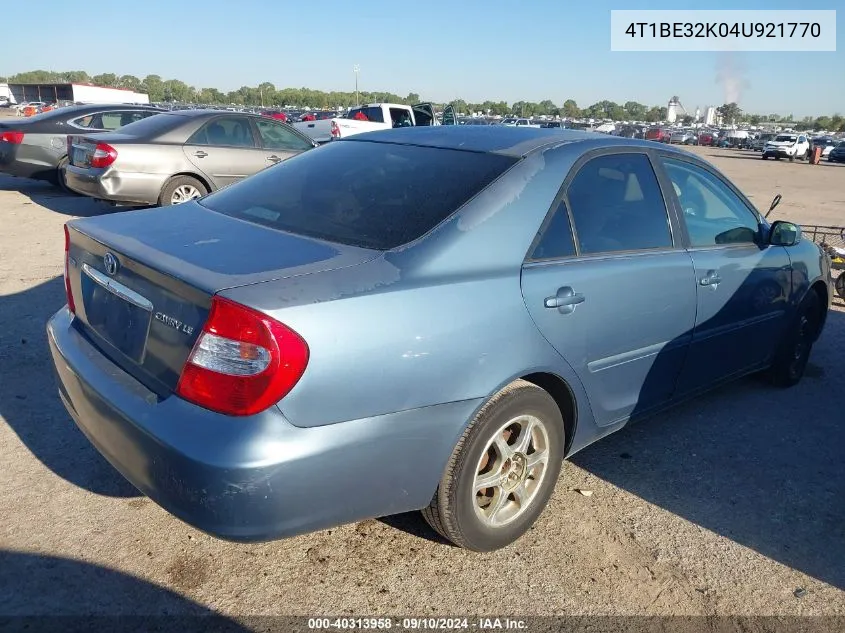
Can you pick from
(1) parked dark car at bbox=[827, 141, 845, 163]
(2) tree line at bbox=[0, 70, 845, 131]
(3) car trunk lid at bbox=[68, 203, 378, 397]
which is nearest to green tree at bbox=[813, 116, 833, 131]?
(2) tree line at bbox=[0, 70, 845, 131]

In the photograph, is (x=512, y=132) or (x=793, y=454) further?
(x=793, y=454)

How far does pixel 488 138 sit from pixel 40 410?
107 inches

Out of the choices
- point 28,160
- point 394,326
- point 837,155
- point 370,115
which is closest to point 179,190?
point 28,160

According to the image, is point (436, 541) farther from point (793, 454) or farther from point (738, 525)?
point (793, 454)

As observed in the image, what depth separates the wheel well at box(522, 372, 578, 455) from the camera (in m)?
2.75

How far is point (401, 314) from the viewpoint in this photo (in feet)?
7.19

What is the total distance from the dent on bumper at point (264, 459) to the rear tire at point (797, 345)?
3022 mm

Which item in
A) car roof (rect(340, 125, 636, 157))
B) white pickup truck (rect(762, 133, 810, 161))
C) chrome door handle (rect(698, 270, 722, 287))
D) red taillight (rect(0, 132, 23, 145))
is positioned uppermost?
white pickup truck (rect(762, 133, 810, 161))

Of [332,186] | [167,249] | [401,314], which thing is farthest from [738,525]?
[167,249]

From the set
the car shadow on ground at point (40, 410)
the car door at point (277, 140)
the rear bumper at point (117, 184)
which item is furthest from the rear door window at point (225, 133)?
the car shadow on ground at point (40, 410)

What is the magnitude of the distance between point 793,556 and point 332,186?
251 centimetres

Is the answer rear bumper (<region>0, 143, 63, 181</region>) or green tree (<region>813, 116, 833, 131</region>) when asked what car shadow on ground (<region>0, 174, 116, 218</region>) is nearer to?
rear bumper (<region>0, 143, 63, 181</region>)

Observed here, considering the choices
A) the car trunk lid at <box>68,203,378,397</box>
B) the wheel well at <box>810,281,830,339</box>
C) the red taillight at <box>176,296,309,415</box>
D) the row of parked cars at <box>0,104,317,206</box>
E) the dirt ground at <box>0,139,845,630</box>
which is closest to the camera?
the red taillight at <box>176,296,309,415</box>

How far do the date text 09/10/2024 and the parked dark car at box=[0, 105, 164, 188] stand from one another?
9670mm
